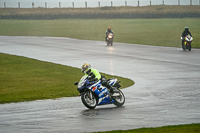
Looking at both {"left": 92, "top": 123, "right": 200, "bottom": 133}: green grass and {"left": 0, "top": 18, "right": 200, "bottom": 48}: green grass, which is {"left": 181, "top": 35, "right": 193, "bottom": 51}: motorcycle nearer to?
{"left": 0, "top": 18, "right": 200, "bottom": 48}: green grass

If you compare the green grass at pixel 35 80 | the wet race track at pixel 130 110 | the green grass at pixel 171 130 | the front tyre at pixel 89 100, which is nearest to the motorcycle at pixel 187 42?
the green grass at pixel 35 80

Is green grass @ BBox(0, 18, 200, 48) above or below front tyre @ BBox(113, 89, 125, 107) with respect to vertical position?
above

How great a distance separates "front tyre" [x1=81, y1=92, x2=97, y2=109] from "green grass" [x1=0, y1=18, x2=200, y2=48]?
25.6 metres

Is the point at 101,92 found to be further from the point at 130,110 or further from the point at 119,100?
the point at 130,110

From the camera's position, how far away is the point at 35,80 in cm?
1952

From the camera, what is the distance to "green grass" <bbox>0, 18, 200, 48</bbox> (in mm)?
47781

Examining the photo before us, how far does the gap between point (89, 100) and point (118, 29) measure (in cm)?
4991

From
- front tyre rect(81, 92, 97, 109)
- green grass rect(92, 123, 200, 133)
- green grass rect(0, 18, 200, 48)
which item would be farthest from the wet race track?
green grass rect(0, 18, 200, 48)

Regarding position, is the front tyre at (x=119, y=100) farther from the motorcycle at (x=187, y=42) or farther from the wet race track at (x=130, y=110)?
the motorcycle at (x=187, y=42)

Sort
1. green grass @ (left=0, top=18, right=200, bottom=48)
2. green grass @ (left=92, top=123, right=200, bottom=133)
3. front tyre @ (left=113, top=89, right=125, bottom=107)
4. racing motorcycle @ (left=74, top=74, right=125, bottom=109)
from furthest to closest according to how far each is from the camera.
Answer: green grass @ (left=0, top=18, right=200, bottom=48)
front tyre @ (left=113, top=89, right=125, bottom=107)
racing motorcycle @ (left=74, top=74, right=125, bottom=109)
green grass @ (left=92, top=123, right=200, bottom=133)

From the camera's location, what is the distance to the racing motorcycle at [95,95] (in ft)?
40.7

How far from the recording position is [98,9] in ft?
281

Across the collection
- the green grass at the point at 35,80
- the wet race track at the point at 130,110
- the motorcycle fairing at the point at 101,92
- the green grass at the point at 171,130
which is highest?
the motorcycle fairing at the point at 101,92

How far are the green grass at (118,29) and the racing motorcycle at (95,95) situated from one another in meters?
25.1
